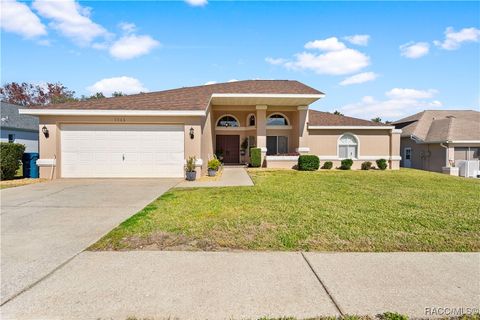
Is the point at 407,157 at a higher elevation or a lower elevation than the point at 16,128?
lower

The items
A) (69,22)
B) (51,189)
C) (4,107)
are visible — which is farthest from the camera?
(4,107)

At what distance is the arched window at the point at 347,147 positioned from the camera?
19.7 metres

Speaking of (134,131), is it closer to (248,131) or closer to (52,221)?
(52,221)

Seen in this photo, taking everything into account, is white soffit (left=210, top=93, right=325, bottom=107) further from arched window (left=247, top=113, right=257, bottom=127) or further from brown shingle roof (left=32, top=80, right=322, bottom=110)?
arched window (left=247, top=113, right=257, bottom=127)

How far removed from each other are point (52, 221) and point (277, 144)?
53.3 ft

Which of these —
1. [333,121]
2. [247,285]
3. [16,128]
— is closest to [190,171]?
[247,285]

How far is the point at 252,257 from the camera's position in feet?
12.8

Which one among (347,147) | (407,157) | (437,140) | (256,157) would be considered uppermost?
(437,140)

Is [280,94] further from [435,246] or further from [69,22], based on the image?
[435,246]

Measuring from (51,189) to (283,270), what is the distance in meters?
9.71

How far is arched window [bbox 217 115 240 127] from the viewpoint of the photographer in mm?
20391

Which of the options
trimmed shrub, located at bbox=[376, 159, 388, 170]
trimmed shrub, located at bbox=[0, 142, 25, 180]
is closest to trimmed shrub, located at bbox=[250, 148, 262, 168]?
trimmed shrub, located at bbox=[376, 159, 388, 170]

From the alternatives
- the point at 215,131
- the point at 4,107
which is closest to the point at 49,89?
the point at 4,107

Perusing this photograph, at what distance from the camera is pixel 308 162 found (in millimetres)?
17688
